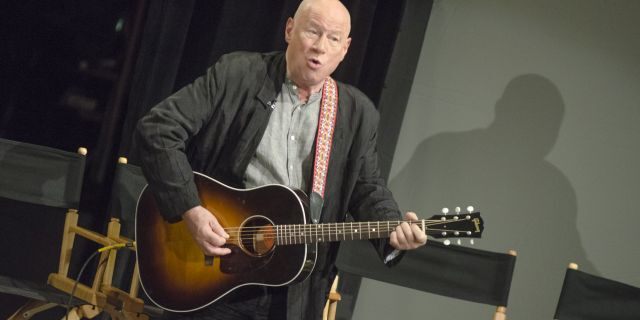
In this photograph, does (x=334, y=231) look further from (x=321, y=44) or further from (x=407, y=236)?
(x=321, y=44)

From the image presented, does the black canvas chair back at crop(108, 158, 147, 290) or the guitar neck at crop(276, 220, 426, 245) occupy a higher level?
the guitar neck at crop(276, 220, 426, 245)

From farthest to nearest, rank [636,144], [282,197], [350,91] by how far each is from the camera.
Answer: [636,144], [350,91], [282,197]

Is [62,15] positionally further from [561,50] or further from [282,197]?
[561,50]

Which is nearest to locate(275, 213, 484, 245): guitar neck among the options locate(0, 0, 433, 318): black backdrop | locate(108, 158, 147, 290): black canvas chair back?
locate(108, 158, 147, 290): black canvas chair back

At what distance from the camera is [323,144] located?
3086 millimetres

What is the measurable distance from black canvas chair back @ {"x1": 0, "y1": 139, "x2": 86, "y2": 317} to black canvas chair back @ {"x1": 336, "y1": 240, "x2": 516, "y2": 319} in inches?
54.7

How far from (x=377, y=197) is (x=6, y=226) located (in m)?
2.43

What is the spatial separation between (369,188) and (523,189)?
2211 millimetres

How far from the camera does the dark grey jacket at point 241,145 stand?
9.87 ft

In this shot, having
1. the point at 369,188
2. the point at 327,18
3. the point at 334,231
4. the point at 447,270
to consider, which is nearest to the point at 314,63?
the point at 327,18

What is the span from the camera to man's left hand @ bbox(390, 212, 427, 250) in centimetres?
287

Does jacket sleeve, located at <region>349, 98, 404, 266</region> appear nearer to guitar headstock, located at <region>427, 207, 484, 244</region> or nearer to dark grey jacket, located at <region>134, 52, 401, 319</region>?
dark grey jacket, located at <region>134, 52, 401, 319</region>

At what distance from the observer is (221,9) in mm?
4809

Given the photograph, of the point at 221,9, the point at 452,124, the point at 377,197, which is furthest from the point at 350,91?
the point at 452,124
